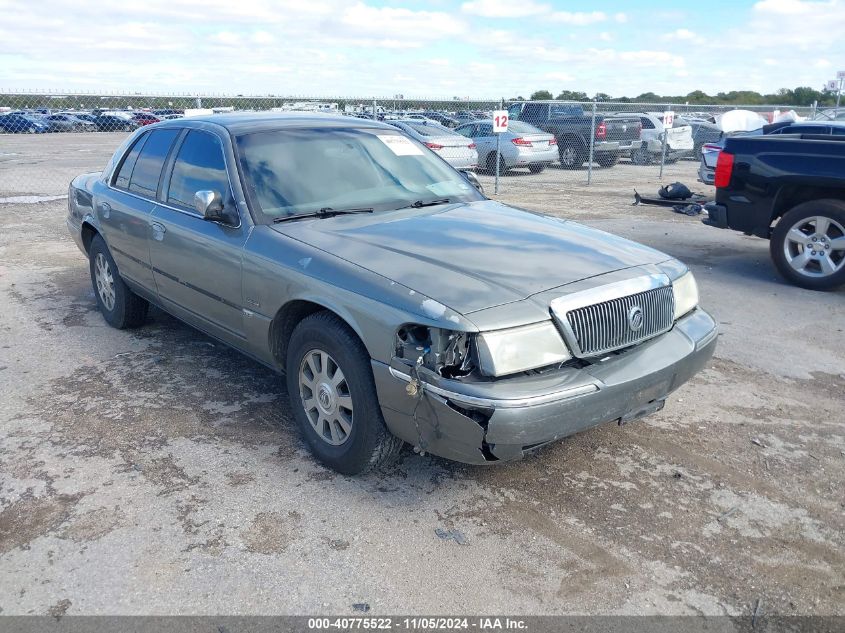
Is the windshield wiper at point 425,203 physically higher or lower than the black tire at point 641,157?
higher

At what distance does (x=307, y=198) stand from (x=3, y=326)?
3.39 metres

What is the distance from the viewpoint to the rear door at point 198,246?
4.12 m

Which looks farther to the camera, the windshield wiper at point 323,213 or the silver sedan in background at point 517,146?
the silver sedan in background at point 517,146

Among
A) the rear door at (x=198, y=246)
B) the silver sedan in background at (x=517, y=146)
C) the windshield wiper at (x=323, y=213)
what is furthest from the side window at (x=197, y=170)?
the silver sedan in background at (x=517, y=146)

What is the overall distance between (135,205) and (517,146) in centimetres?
1444

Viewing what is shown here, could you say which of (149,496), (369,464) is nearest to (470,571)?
(369,464)

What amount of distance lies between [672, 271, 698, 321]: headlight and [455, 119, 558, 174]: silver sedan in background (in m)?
14.5

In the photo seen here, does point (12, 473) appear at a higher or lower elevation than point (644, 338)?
lower

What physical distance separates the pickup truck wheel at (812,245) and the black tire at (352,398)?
5352 millimetres

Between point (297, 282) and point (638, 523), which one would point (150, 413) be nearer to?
point (297, 282)

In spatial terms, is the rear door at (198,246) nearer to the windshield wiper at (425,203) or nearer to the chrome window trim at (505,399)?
the windshield wiper at (425,203)

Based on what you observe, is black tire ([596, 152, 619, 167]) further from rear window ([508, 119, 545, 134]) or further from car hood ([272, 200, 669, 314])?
car hood ([272, 200, 669, 314])

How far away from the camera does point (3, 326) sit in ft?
19.7

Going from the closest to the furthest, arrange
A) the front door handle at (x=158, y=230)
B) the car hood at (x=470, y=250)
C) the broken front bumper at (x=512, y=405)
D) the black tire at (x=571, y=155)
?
1. the broken front bumper at (x=512, y=405)
2. the car hood at (x=470, y=250)
3. the front door handle at (x=158, y=230)
4. the black tire at (x=571, y=155)
